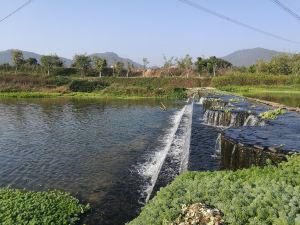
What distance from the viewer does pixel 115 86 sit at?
259ft

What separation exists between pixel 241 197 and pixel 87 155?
16383 millimetres

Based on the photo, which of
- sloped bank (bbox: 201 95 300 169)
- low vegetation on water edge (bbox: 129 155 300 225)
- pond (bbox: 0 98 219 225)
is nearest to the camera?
low vegetation on water edge (bbox: 129 155 300 225)

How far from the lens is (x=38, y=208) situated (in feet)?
45.3

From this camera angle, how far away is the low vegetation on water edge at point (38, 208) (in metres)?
12.8

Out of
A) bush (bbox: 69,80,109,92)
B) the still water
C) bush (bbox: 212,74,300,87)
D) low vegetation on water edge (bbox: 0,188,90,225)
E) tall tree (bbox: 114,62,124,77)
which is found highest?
tall tree (bbox: 114,62,124,77)

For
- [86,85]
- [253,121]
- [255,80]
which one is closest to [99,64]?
[86,85]

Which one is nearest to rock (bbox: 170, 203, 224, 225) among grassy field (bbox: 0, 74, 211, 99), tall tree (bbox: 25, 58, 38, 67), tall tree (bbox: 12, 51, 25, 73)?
grassy field (bbox: 0, 74, 211, 99)

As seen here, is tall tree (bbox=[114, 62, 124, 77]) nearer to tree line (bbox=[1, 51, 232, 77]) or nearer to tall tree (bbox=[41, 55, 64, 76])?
tree line (bbox=[1, 51, 232, 77])

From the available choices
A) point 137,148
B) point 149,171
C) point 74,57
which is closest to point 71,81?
point 74,57

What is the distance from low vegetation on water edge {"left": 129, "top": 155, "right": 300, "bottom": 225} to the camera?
296 inches

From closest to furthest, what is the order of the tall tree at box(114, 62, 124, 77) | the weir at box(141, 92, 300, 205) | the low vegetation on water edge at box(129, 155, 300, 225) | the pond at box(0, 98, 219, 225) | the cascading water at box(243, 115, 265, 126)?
the low vegetation on water edge at box(129, 155, 300, 225)
the weir at box(141, 92, 300, 205)
the pond at box(0, 98, 219, 225)
the cascading water at box(243, 115, 265, 126)
the tall tree at box(114, 62, 124, 77)

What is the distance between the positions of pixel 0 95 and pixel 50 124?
131 ft

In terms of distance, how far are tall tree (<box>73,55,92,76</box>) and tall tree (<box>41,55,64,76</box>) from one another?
24.6 ft

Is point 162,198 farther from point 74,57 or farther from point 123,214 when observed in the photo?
point 74,57
